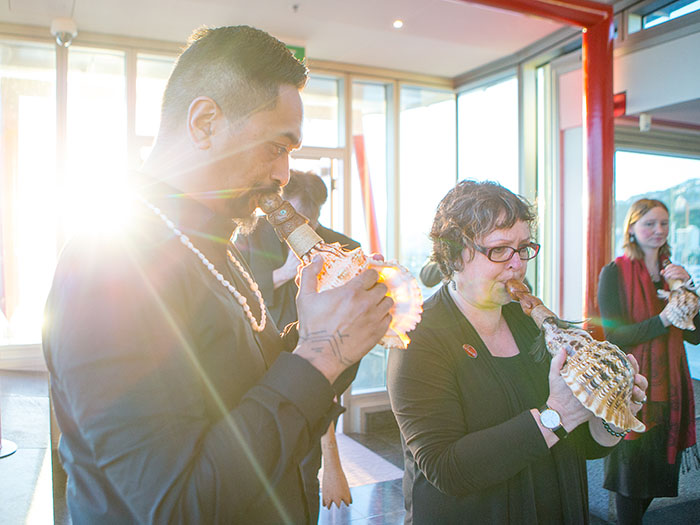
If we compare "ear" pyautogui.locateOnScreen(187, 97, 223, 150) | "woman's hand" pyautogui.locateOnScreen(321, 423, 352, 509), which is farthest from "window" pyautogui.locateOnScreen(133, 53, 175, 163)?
"ear" pyautogui.locateOnScreen(187, 97, 223, 150)

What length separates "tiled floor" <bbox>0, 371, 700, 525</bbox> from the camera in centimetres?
262

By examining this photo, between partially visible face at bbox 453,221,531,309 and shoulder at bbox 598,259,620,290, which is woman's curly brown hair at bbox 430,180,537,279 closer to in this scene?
partially visible face at bbox 453,221,531,309

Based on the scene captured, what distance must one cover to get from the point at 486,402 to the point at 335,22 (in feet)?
12.0

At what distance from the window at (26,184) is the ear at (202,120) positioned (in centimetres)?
438

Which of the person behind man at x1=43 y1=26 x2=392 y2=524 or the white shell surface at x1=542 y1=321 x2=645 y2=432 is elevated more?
the person behind man at x1=43 y1=26 x2=392 y2=524

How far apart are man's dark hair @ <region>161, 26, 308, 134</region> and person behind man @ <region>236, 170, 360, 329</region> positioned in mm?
1899

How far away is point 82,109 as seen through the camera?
4734mm

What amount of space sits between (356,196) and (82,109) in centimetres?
244

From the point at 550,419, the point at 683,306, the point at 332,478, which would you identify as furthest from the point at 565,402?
the point at 332,478

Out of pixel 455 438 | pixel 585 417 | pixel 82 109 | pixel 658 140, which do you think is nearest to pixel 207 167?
pixel 455 438

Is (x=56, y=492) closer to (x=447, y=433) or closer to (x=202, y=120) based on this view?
(x=447, y=433)

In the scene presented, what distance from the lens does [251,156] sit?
92 centimetres

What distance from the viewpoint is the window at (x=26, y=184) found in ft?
15.5

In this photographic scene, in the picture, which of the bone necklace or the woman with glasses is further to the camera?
the woman with glasses
